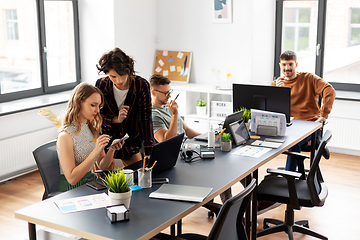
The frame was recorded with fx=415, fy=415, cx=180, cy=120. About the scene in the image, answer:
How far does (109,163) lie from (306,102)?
7.66ft

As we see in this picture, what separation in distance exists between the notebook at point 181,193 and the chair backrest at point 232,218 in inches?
7.8

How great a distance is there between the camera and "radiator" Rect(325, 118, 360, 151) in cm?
530

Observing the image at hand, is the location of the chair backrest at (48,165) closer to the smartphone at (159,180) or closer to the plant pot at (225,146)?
the smartphone at (159,180)

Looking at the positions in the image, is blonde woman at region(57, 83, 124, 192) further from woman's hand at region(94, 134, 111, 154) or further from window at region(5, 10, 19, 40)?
window at region(5, 10, 19, 40)

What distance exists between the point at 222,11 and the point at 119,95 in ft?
10.9

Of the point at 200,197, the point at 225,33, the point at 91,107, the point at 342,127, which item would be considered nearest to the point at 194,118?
the point at 225,33

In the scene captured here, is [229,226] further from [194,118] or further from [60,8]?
[60,8]

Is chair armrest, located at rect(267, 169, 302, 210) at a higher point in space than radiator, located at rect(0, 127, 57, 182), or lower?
higher

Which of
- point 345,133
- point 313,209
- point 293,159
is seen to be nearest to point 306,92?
point 293,159

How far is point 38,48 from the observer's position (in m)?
5.28

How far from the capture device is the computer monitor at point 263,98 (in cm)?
356

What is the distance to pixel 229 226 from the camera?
2039 millimetres

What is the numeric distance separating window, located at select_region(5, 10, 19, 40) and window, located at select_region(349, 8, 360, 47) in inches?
167

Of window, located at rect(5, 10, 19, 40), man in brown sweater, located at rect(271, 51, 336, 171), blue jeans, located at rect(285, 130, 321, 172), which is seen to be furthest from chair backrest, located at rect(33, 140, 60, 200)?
window, located at rect(5, 10, 19, 40)
